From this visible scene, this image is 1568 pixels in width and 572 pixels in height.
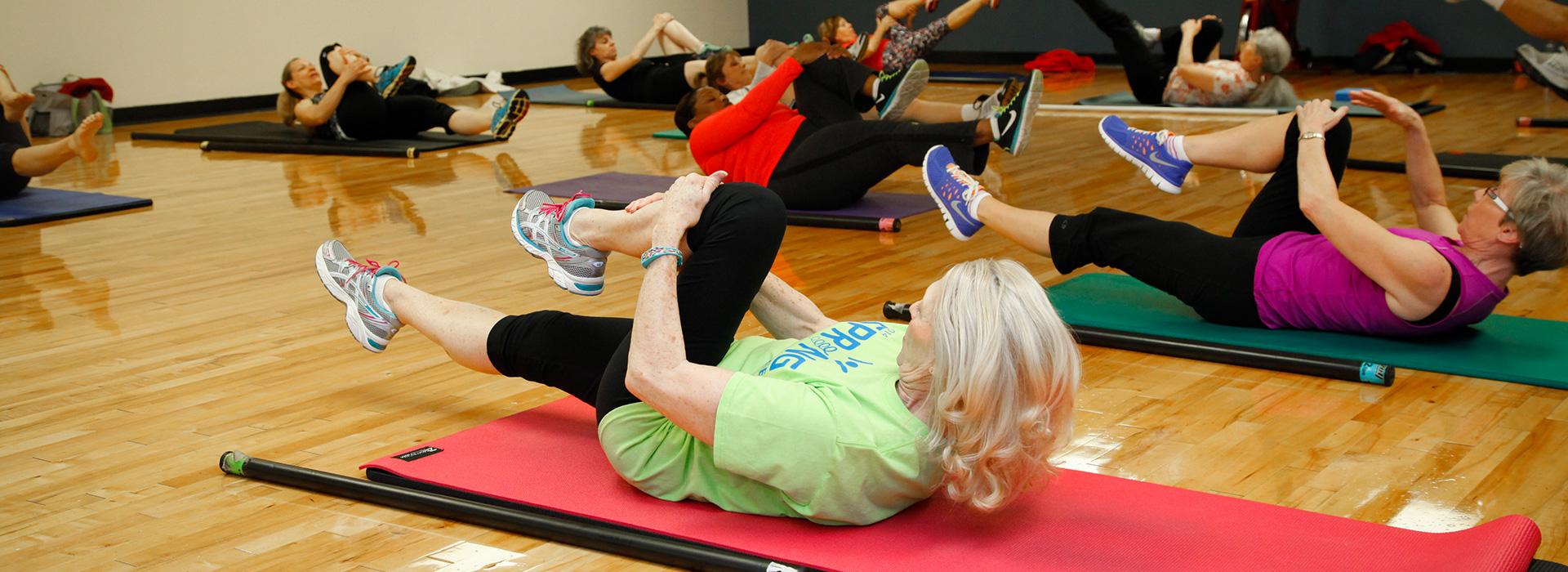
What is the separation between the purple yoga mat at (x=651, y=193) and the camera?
188 inches

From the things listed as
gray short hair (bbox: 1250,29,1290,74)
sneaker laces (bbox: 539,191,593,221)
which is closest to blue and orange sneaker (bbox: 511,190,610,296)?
sneaker laces (bbox: 539,191,593,221)

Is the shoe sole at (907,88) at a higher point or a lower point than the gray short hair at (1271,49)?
higher

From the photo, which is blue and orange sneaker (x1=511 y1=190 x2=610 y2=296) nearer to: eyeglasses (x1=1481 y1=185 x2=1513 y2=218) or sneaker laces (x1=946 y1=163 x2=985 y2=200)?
sneaker laces (x1=946 y1=163 x2=985 y2=200)

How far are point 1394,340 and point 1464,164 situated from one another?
2.85m

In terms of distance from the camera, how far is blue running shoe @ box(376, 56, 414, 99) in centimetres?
733

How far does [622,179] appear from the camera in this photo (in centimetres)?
571

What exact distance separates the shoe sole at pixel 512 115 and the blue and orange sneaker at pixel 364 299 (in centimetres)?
443

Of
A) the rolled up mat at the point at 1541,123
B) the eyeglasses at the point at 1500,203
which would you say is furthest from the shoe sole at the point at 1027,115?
the rolled up mat at the point at 1541,123

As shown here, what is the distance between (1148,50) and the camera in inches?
316

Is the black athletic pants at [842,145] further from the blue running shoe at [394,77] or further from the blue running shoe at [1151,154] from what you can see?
the blue running shoe at [394,77]

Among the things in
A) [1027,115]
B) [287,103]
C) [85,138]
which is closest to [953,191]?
[1027,115]

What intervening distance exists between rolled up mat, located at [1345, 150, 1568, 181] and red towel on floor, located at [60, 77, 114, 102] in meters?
7.24

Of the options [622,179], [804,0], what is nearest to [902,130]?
[622,179]

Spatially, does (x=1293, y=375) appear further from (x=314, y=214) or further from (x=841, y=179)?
(x=314, y=214)
